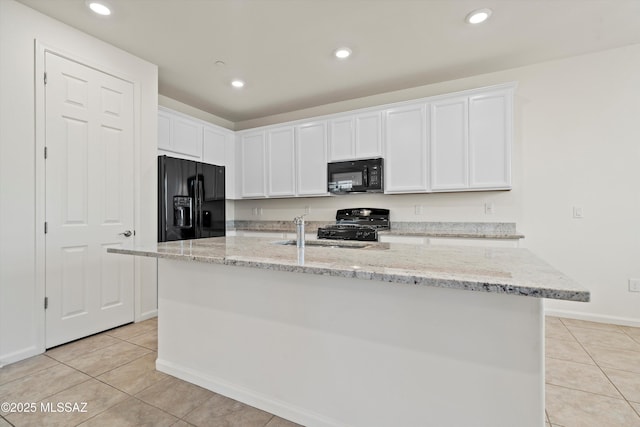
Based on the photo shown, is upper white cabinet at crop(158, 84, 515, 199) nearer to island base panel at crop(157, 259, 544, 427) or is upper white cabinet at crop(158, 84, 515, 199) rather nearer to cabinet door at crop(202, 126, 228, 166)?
cabinet door at crop(202, 126, 228, 166)

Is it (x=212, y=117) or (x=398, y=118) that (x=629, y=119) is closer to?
(x=398, y=118)

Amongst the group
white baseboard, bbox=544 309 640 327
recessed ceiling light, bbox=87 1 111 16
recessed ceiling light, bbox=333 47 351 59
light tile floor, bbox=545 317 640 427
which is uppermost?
recessed ceiling light, bbox=333 47 351 59

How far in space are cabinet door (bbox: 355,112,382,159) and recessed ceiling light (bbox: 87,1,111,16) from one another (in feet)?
8.58

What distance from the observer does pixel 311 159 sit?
161 inches

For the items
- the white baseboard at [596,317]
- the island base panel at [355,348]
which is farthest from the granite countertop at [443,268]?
the white baseboard at [596,317]

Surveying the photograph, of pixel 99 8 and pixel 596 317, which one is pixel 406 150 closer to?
pixel 596 317

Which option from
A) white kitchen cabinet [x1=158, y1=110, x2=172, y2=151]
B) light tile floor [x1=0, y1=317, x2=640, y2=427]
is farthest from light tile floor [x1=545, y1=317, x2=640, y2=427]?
white kitchen cabinet [x1=158, y1=110, x2=172, y2=151]

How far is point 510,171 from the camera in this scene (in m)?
3.03

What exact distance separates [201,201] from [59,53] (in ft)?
5.77

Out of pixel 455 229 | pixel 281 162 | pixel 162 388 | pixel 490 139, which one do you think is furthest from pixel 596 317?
pixel 281 162

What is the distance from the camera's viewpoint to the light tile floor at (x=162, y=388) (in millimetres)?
1555

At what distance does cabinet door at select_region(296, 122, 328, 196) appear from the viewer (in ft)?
13.2

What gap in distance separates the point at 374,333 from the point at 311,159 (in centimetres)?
309

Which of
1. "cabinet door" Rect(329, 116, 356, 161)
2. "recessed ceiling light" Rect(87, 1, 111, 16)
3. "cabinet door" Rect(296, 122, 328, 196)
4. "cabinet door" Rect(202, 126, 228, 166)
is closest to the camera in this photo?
"recessed ceiling light" Rect(87, 1, 111, 16)
